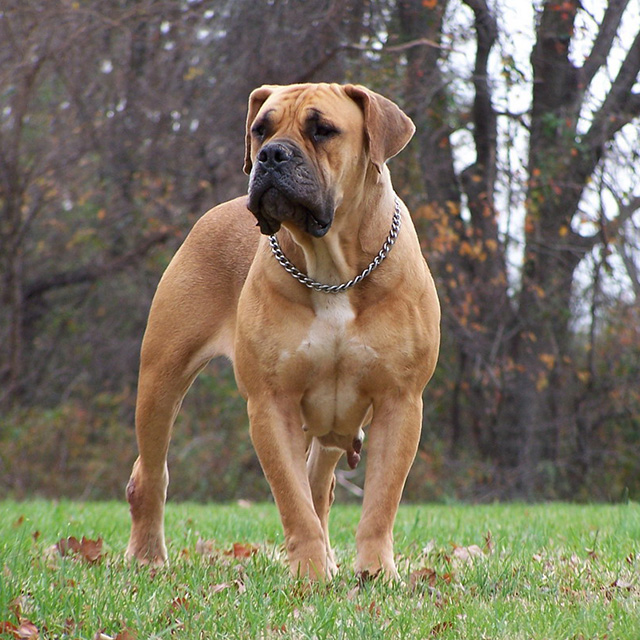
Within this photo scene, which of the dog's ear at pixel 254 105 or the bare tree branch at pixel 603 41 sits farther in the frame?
the bare tree branch at pixel 603 41

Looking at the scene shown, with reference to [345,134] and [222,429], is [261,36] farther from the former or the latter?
[345,134]

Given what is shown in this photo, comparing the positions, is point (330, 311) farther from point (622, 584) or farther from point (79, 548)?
point (79, 548)

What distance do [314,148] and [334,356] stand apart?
790mm

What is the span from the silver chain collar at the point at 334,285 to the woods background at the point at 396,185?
6.05 m

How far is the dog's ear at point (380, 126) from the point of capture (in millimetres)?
3832

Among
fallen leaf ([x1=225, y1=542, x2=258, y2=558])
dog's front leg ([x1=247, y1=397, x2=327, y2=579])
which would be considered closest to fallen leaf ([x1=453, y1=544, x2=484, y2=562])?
dog's front leg ([x1=247, y1=397, x2=327, y2=579])

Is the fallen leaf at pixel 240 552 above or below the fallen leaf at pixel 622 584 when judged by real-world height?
below

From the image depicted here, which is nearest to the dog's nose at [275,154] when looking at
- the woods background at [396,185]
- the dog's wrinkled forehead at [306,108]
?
the dog's wrinkled forehead at [306,108]

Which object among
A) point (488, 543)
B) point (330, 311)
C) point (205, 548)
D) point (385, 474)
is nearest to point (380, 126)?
point (330, 311)

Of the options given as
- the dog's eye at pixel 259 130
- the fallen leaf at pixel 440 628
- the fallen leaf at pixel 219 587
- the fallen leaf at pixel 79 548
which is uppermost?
the dog's eye at pixel 259 130

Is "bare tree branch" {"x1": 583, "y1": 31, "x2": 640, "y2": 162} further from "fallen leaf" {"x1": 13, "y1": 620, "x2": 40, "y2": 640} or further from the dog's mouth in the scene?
"fallen leaf" {"x1": 13, "y1": 620, "x2": 40, "y2": 640}

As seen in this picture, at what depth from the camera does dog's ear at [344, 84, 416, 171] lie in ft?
12.6

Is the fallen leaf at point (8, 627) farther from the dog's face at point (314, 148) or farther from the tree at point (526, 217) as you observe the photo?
the tree at point (526, 217)

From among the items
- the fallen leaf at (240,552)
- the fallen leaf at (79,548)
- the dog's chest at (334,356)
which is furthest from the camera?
the fallen leaf at (240,552)
